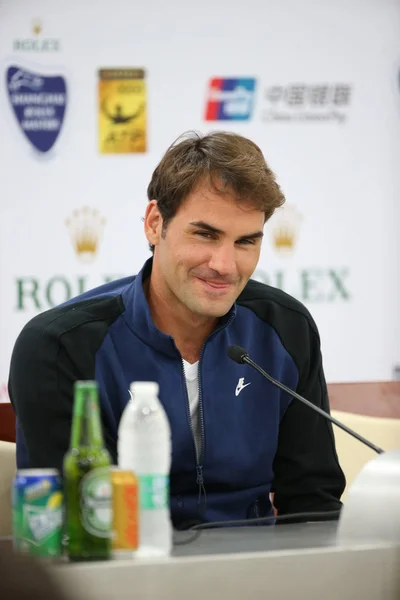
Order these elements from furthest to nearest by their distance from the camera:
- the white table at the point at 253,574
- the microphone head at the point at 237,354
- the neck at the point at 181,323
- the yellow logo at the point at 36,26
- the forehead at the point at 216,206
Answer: the yellow logo at the point at 36,26
the neck at the point at 181,323
the forehead at the point at 216,206
the microphone head at the point at 237,354
the white table at the point at 253,574

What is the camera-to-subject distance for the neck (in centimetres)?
207

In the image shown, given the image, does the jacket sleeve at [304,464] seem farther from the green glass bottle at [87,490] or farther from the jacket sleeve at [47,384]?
the green glass bottle at [87,490]

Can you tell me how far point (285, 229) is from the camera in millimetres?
3529

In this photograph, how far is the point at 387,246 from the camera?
359 centimetres

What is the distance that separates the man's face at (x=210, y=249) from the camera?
1.96 meters

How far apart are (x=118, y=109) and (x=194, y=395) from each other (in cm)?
169

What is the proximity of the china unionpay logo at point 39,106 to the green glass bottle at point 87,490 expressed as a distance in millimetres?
2390

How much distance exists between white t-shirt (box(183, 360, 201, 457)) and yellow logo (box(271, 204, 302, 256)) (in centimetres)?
159

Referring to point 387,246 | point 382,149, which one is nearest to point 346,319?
point 387,246

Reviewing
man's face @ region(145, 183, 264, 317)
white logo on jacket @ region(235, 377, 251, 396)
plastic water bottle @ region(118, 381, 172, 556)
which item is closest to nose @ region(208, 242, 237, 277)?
man's face @ region(145, 183, 264, 317)

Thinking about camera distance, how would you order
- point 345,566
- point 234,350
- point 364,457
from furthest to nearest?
point 364,457 < point 234,350 < point 345,566

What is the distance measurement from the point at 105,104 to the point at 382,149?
1019 millimetres

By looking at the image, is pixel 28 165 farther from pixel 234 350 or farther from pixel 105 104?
pixel 234 350

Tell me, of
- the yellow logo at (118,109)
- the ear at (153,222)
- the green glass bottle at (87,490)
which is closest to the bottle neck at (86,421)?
the green glass bottle at (87,490)
